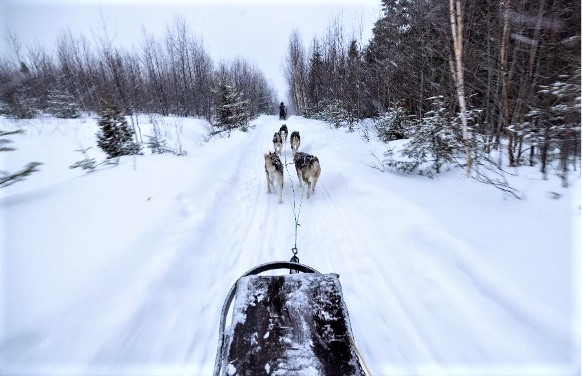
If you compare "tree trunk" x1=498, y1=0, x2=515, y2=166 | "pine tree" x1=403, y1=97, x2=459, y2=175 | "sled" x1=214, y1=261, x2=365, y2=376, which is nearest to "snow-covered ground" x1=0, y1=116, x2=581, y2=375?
"tree trunk" x1=498, y1=0, x2=515, y2=166

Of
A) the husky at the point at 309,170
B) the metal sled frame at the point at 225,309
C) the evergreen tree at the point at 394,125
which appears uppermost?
the evergreen tree at the point at 394,125

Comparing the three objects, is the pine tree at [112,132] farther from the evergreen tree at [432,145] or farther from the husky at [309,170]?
the evergreen tree at [432,145]

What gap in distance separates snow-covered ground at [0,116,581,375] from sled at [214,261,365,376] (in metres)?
0.74

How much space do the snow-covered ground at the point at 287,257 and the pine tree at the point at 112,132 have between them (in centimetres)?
277

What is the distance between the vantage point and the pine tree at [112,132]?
24.4 ft

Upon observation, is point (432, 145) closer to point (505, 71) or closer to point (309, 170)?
point (505, 71)

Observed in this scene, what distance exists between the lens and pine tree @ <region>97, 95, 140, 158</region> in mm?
7449

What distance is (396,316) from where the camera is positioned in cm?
235

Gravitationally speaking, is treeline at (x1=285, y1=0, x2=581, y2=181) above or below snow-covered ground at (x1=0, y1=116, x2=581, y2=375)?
above

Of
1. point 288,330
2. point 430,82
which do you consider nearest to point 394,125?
point 430,82

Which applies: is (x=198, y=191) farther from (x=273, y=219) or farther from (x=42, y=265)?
(x=42, y=265)

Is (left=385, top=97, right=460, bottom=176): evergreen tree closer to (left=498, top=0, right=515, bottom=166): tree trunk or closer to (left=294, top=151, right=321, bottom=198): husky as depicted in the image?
(left=498, top=0, right=515, bottom=166): tree trunk

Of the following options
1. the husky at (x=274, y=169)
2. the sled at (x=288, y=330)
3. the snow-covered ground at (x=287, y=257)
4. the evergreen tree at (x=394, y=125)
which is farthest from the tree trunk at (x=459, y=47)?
the sled at (x=288, y=330)

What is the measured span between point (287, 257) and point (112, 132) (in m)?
7.27
